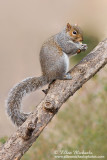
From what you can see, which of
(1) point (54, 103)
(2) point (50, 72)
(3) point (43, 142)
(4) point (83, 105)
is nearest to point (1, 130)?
(3) point (43, 142)

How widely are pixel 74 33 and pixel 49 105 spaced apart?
857mm

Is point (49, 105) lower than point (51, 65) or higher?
lower

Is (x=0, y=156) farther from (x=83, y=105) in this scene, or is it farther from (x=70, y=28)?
(x=83, y=105)

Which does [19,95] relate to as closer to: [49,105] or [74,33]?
[49,105]

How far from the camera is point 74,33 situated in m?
3.35

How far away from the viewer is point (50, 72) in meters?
3.14

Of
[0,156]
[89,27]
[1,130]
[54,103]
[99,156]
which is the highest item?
[89,27]

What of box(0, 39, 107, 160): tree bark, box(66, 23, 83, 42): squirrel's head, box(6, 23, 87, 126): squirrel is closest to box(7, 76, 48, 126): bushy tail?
box(6, 23, 87, 126): squirrel

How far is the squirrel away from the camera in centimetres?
297

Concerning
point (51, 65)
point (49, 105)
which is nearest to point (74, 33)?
point (51, 65)

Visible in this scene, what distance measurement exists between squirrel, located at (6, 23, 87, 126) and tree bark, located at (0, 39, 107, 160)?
77 mm

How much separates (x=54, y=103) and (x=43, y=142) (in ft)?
5.75

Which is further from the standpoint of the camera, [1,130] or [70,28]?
[1,130]

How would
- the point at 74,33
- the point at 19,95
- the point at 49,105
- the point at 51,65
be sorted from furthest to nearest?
the point at 74,33
the point at 51,65
the point at 19,95
the point at 49,105
